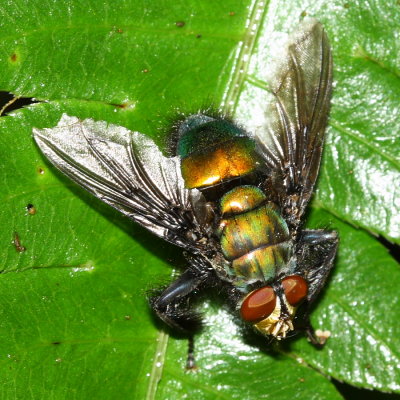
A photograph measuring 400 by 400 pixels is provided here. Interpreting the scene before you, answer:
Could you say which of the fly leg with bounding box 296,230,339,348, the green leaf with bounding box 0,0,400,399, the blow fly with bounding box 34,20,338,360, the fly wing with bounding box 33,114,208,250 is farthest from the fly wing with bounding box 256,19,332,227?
the fly wing with bounding box 33,114,208,250

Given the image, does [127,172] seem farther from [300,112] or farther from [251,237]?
[300,112]

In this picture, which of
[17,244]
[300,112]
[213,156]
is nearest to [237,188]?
[213,156]

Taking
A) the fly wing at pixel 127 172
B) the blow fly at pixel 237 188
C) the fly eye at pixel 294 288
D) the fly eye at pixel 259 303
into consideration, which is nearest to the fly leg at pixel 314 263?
the blow fly at pixel 237 188

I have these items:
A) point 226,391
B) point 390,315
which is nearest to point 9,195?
point 226,391

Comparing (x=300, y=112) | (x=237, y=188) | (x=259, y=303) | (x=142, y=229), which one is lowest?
(x=259, y=303)

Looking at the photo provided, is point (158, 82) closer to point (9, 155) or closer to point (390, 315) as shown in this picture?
point (9, 155)

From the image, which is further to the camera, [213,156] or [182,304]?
[182,304]

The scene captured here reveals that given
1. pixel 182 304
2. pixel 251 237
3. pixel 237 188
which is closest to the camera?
pixel 251 237
